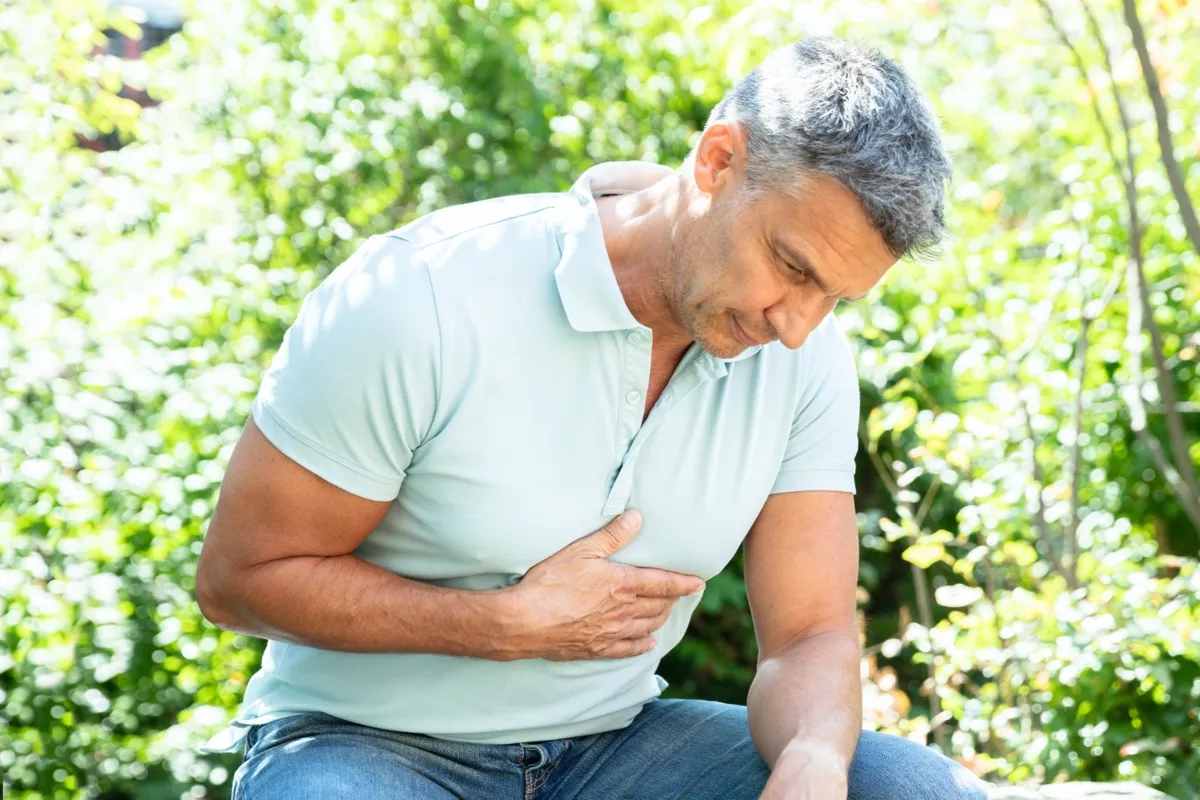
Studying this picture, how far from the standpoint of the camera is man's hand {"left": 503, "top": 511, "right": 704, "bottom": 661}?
6.10 feet

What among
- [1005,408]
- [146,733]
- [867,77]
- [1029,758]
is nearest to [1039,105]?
[1005,408]

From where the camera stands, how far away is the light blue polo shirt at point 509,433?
178cm

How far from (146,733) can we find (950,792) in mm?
2471

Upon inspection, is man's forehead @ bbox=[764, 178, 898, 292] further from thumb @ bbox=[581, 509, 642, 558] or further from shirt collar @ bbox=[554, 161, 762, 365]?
thumb @ bbox=[581, 509, 642, 558]

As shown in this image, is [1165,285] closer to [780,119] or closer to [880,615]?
[880,615]

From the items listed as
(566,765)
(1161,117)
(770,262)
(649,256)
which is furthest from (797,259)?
(1161,117)

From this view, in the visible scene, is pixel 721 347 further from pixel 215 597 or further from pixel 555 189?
pixel 555 189

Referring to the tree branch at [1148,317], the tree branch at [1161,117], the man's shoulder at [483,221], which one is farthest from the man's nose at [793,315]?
the tree branch at [1148,317]

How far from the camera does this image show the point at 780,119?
1754 mm

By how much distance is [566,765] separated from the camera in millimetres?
2057

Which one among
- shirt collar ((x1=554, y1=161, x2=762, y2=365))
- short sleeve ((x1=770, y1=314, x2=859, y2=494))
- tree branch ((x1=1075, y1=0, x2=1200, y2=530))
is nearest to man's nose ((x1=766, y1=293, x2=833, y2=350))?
shirt collar ((x1=554, y1=161, x2=762, y2=365))

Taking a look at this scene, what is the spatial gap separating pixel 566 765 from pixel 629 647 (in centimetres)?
23

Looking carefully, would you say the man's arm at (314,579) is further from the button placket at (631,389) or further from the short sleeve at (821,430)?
the short sleeve at (821,430)

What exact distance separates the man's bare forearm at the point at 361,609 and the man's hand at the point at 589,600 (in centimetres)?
3
